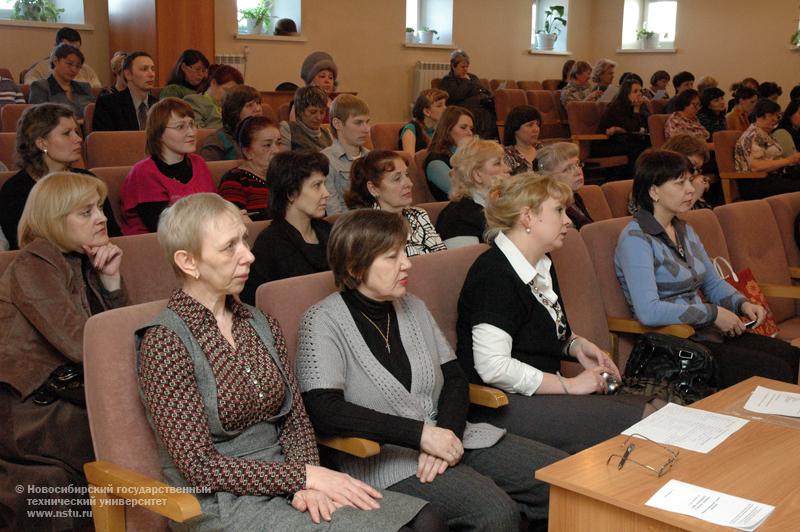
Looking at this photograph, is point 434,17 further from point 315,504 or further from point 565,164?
point 315,504

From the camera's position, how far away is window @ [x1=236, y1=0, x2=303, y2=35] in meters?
9.54

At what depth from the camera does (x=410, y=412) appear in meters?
2.28

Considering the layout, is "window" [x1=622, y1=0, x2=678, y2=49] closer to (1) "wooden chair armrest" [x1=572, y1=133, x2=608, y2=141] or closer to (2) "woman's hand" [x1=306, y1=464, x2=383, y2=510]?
(1) "wooden chair armrest" [x1=572, y1=133, x2=608, y2=141]

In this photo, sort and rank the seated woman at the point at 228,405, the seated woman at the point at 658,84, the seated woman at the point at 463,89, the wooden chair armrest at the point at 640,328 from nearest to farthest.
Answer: the seated woman at the point at 228,405 < the wooden chair armrest at the point at 640,328 < the seated woman at the point at 463,89 < the seated woman at the point at 658,84

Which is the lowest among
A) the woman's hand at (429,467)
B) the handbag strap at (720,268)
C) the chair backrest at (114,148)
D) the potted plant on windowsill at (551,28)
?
the woman's hand at (429,467)

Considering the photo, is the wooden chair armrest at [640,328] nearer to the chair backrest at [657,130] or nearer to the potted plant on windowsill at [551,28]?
the chair backrest at [657,130]

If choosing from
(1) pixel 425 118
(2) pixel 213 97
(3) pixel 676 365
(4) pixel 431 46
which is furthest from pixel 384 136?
(4) pixel 431 46

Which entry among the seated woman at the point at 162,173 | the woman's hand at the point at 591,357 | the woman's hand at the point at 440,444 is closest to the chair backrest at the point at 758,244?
the woman's hand at the point at 591,357

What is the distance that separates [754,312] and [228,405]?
2.27 metres

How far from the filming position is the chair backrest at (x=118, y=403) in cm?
197

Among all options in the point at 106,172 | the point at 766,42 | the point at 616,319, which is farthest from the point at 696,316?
the point at 766,42

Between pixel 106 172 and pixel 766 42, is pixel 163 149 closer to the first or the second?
pixel 106 172

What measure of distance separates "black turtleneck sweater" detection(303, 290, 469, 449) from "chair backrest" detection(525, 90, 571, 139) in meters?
7.23

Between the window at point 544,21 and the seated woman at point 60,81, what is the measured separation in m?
8.02
